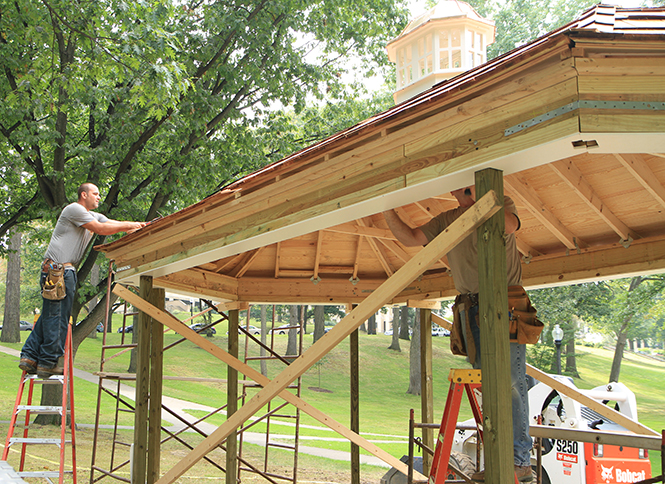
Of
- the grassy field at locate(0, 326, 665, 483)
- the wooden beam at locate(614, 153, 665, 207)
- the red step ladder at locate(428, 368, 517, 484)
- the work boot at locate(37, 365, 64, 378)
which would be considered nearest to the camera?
the red step ladder at locate(428, 368, 517, 484)

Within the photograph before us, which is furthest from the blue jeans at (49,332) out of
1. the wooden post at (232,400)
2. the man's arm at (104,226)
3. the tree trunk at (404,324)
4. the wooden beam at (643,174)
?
the tree trunk at (404,324)

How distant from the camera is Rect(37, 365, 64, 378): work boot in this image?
6297 millimetres

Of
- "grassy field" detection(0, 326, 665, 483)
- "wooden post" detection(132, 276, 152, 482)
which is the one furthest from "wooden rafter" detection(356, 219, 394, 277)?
"grassy field" detection(0, 326, 665, 483)

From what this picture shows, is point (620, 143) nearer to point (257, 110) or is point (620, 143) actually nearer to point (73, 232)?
point (73, 232)

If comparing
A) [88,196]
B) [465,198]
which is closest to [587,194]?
[465,198]

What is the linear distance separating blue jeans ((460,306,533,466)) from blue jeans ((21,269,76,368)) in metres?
4.54

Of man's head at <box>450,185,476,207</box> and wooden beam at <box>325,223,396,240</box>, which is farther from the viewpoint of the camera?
wooden beam at <box>325,223,396,240</box>

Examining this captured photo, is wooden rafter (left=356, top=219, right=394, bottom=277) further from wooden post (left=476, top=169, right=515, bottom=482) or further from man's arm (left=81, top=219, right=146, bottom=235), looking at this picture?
wooden post (left=476, top=169, right=515, bottom=482)

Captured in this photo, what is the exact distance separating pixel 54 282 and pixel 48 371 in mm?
1070

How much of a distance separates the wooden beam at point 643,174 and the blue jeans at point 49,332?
608cm

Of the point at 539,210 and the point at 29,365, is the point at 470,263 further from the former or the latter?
the point at 29,365

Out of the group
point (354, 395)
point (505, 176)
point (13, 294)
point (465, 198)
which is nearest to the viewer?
point (465, 198)

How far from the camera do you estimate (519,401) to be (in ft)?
14.3

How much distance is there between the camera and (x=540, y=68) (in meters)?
3.23
